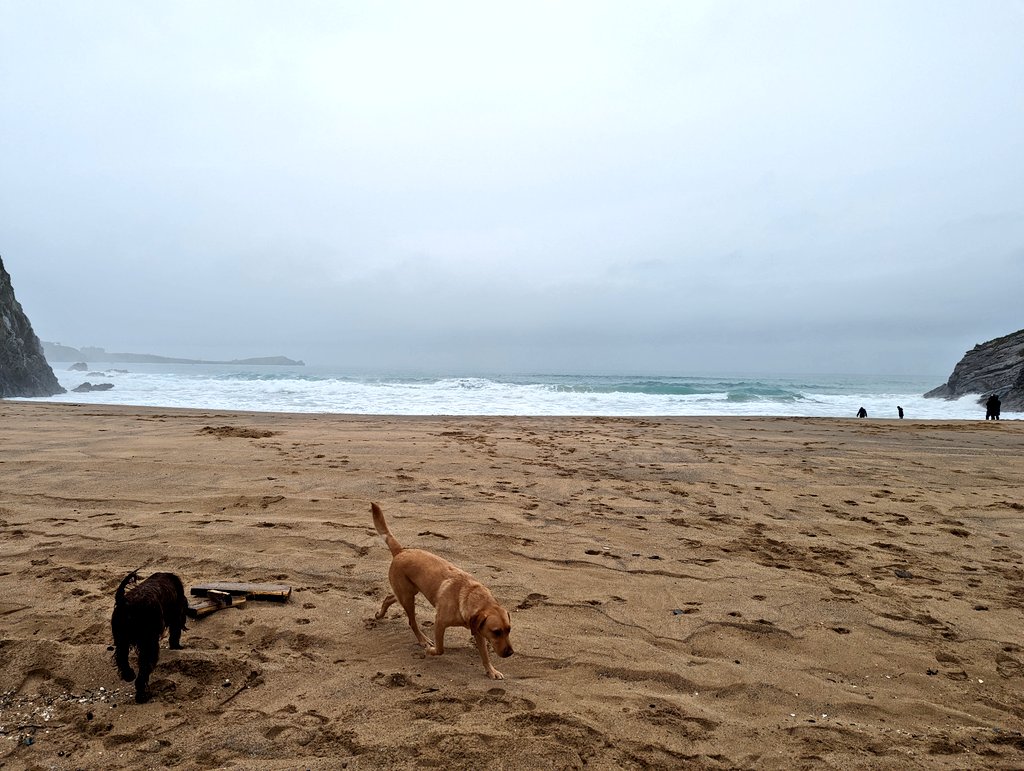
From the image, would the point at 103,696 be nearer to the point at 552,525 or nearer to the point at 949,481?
the point at 552,525

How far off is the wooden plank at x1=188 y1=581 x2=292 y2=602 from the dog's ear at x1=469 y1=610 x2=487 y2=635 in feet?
5.45

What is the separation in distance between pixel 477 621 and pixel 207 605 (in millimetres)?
2005

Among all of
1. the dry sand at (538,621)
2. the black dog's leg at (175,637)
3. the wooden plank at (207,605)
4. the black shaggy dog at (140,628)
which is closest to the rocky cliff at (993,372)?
the dry sand at (538,621)

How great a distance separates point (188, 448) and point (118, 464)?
1560 mm

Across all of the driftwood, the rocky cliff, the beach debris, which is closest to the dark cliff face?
the beach debris

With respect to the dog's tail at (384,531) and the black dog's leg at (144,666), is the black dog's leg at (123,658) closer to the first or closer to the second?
the black dog's leg at (144,666)

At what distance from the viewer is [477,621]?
2988mm

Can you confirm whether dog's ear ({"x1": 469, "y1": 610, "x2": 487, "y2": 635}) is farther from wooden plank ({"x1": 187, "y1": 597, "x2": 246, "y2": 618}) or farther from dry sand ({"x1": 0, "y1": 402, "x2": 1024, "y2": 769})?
wooden plank ({"x1": 187, "y1": 597, "x2": 246, "y2": 618})

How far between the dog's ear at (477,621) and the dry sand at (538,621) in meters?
0.30

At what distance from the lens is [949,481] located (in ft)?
27.4

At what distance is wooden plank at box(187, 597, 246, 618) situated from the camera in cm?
352

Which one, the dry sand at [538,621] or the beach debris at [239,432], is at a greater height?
the beach debris at [239,432]

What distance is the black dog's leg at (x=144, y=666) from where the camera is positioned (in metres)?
2.69

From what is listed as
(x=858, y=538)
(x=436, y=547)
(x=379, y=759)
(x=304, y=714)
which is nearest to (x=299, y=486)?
(x=436, y=547)
